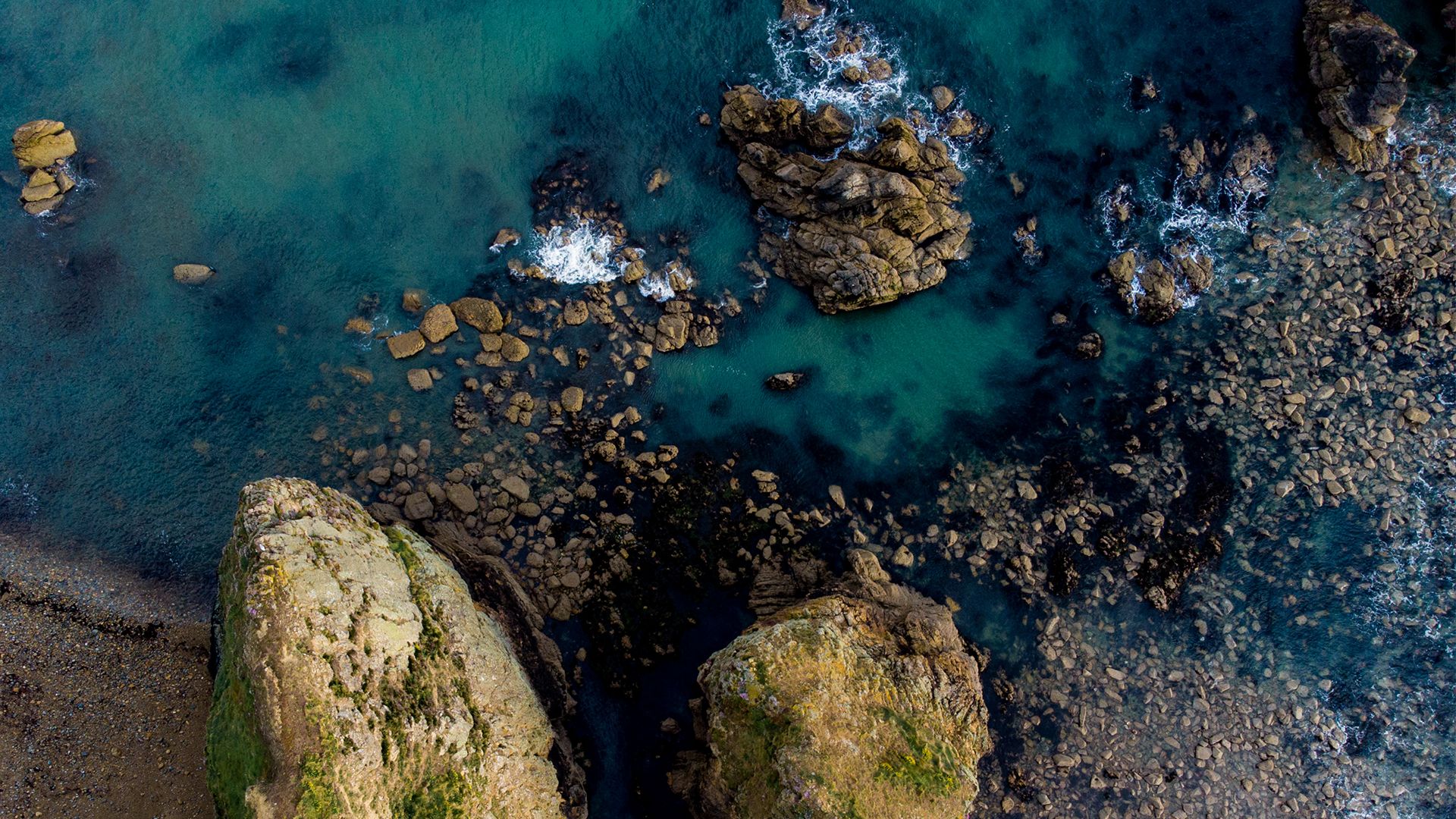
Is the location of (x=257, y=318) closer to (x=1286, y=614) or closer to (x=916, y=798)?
(x=916, y=798)

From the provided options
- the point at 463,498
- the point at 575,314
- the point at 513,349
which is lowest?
the point at 463,498

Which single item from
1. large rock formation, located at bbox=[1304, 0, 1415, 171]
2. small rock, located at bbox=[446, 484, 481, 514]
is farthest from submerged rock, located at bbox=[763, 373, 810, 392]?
large rock formation, located at bbox=[1304, 0, 1415, 171]

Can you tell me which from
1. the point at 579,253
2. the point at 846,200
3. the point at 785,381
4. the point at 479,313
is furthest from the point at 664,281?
the point at 846,200

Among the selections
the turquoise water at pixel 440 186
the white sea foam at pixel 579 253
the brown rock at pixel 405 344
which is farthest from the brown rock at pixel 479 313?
the white sea foam at pixel 579 253

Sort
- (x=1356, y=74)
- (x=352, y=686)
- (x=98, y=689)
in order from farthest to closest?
(x=1356, y=74) → (x=98, y=689) → (x=352, y=686)

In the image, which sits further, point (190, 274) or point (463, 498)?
point (190, 274)

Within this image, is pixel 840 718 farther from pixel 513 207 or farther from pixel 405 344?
pixel 513 207
